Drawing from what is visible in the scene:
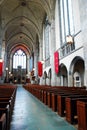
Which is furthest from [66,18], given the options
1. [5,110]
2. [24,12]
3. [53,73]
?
[5,110]

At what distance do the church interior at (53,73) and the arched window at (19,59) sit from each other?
1424 centimetres

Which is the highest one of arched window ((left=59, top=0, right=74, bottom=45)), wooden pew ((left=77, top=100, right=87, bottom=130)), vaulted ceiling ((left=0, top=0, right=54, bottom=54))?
vaulted ceiling ((left=0, top=0, right=54, bottom=54))

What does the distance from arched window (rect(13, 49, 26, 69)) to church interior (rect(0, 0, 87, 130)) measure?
14244mm

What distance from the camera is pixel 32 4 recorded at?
72.2 feet

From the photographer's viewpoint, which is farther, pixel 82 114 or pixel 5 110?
pixel 82 114

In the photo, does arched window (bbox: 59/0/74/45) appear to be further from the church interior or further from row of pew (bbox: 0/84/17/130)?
row of pew (bbox: 0/84/17/130)

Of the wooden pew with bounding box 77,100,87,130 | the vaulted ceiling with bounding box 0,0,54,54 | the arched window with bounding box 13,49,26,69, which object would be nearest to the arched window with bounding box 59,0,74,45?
the vaulted ceiling with bounding box 0,0,54,54

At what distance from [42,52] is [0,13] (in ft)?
29.1

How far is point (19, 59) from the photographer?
49312 mm

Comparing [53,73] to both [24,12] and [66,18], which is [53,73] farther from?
[24,12]

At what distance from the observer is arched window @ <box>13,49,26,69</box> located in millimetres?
48625

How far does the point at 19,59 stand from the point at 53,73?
33.6 meters

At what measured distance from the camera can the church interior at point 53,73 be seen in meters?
4.14

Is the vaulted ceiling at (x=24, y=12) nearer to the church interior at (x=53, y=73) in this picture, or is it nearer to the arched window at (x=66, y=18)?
the church interior at (x=53, y=73)
